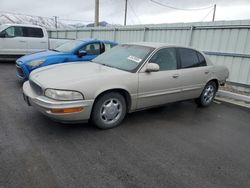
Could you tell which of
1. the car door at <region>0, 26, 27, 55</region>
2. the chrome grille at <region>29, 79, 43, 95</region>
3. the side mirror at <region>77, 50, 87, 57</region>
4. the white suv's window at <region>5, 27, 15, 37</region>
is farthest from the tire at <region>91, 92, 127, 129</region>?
the white suv's window at <region>5, 27, 15, 37</region>

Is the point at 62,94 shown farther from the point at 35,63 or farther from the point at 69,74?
the point at 35,63

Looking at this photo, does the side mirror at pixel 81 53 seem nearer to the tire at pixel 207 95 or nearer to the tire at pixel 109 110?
the tire at pixel 109 110

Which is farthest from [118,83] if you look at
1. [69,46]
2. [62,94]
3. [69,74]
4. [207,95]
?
[69,46]

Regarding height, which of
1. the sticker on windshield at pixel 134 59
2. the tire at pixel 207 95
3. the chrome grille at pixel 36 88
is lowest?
the tire at pixel 207 95

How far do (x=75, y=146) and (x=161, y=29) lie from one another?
749 cm

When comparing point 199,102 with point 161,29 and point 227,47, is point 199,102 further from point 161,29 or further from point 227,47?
point 161,29

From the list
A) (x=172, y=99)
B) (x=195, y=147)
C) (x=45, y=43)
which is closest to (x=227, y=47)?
(x=172, y=99)

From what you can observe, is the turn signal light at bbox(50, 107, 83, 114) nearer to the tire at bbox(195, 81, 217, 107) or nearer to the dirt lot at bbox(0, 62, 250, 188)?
the dirt lot at bbox(0, 62, 250, 188)

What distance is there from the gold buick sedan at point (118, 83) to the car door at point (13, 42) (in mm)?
6869

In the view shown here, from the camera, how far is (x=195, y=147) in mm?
3213

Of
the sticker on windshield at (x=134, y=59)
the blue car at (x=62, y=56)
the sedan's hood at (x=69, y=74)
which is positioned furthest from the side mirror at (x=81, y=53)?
the sticker on windshield at (x=134, y=59)

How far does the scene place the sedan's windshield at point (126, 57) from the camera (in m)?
3.84

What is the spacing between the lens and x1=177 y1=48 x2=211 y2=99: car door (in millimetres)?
4484

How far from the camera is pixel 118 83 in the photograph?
136 inches
